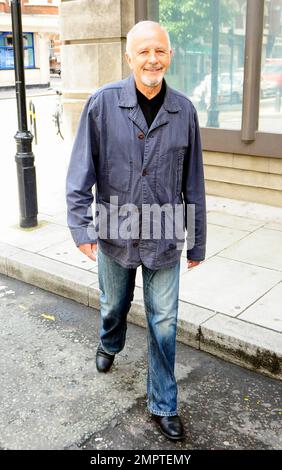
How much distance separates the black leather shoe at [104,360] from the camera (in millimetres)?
3677

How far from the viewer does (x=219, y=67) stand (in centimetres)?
730

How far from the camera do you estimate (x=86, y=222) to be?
9.77 ft

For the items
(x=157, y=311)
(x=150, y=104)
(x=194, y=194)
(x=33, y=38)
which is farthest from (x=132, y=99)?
(x=33, y=38)

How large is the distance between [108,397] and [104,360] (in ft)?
1.09

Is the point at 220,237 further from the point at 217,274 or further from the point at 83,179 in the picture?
the point at 83,179

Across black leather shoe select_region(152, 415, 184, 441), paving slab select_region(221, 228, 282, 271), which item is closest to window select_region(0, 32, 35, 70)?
paving slab select_region(221, 228, 282, 271)

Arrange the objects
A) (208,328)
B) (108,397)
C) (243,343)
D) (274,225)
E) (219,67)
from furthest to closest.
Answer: (219,67) → (274,225) → (208,328) → (243,343) → (108,397)

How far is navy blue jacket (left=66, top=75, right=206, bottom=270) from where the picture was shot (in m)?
2.82

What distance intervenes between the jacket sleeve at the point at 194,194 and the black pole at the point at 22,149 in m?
3.61

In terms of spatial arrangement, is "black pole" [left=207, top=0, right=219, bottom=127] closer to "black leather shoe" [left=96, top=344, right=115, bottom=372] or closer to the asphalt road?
the asphalt road

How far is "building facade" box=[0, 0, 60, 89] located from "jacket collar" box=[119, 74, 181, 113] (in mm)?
39239

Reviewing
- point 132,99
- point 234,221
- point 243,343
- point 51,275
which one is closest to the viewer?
point 132,99

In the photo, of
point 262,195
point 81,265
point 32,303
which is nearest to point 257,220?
point 262,195

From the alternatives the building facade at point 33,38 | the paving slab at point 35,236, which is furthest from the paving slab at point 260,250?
the building facade at point 33,38
